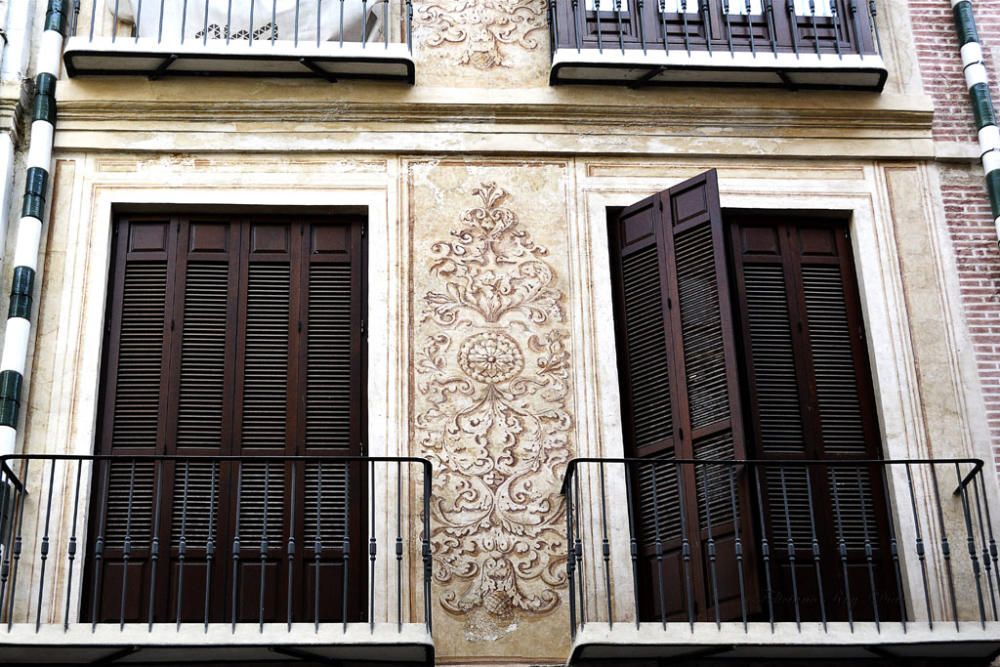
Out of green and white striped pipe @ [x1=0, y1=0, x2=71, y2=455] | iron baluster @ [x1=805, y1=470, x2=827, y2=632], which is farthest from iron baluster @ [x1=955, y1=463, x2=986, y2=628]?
green and white striped pipe @ [x1=0, y1=0, x2=71, y2=455]

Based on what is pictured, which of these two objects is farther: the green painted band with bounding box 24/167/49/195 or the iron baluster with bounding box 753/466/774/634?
the green painted band with bounding box 24/167/49/195

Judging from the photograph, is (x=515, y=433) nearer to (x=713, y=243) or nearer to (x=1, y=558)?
(x=713, y=243)

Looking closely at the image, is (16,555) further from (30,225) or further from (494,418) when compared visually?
(494,418)

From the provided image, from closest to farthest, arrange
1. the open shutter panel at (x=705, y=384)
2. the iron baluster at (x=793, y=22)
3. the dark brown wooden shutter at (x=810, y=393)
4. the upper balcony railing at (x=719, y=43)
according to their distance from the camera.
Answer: the open shutter panel at (x=705, y=384) → the dark brown wooden shutter at (x=810, y=393) → the upper balcony railing at (x=719, y=43) → the iron baluster at (x=793, y=22)

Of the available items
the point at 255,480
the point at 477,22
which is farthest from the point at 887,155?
the point at 255,480

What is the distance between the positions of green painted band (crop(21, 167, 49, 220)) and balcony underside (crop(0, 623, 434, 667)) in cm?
274

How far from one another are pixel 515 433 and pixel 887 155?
3.19 meters

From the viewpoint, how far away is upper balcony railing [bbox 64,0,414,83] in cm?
1106

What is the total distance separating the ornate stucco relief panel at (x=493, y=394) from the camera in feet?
32.2

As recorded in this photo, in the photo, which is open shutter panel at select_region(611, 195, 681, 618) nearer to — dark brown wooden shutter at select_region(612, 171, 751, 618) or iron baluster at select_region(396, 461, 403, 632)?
dark brown wooden shutter at select_region(612, 171, 751, 618)

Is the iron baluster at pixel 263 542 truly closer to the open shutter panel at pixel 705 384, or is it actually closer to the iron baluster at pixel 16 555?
the iron baluster at pixel 16 555

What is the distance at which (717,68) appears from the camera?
11266 millimetres

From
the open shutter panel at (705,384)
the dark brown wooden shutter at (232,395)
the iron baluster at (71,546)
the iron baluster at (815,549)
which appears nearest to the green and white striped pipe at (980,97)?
the open shutter panel at (705,384)

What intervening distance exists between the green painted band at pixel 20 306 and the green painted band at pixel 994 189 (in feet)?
20.0
